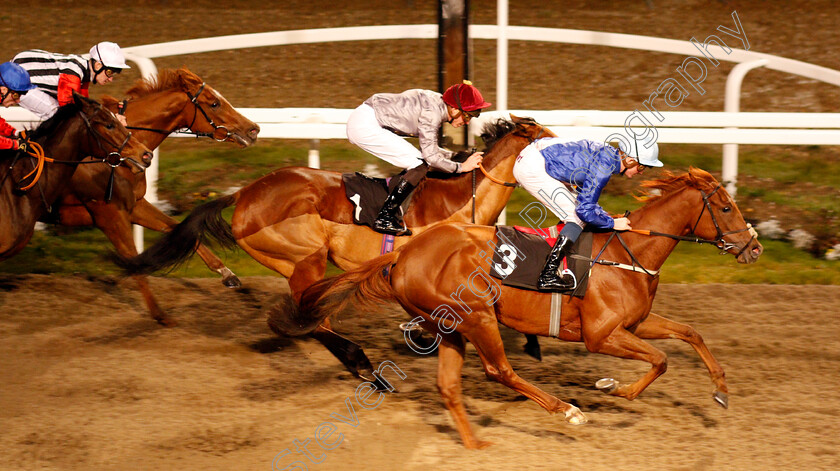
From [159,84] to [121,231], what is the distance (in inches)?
43.8

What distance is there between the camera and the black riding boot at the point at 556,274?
14.5ft

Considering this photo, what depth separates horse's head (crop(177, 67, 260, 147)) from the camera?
6316 millimetres

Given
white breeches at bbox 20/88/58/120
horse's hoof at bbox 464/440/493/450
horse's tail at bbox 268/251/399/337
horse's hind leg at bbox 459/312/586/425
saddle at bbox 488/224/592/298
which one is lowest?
horse's hoof at bbox 464/440/493/450

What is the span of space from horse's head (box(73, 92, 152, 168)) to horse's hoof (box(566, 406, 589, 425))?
119 inches

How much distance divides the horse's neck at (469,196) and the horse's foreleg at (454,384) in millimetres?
1049

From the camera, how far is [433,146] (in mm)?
5180

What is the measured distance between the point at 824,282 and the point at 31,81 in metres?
5.85

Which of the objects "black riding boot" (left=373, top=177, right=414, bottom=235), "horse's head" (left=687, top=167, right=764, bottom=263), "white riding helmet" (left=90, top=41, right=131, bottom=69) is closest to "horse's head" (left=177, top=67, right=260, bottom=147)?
"white riding helmet" (left=90, top=41, right=131, bottom=69)

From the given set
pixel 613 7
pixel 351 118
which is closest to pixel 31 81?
pixel 351 118

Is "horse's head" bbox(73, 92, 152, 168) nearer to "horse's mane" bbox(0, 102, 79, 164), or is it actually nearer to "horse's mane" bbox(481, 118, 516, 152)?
"horse's mane" bbox(0, 102, 79, 164)

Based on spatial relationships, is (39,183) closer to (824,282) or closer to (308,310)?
(308,310)

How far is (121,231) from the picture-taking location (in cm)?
605

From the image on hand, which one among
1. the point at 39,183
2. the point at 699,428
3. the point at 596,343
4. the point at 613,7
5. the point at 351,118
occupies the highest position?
the point at 613,7

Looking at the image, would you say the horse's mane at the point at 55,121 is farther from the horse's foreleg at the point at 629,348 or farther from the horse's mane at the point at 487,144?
the horse's foreleg at the point at 629,348
